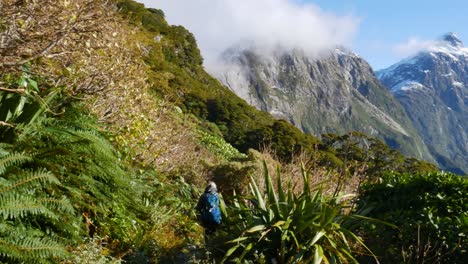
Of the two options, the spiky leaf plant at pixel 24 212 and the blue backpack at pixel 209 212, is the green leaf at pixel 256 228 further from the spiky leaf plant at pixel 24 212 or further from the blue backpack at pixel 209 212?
the spiky leaf plant at pixel 24 212

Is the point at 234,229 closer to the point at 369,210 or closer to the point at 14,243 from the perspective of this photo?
the point at 369,210

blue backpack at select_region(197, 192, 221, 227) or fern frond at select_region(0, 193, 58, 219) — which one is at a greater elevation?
blue backpack at select_region(197, 192, 221, 227)

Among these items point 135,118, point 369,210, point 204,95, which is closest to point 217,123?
point 204,95

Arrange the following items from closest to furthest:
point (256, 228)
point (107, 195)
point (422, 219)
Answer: point (107, 195) → point (256, 228) → point (422, 219)

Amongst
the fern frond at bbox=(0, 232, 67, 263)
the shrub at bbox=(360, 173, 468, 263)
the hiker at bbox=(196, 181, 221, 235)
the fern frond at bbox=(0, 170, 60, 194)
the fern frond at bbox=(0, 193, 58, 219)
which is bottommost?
the fern frond at bbox=(0, 232, 67, 263)

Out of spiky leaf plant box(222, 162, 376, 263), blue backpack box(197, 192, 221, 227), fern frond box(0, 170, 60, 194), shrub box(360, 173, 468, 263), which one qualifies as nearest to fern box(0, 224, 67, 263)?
fern frond box(0, 170, 60, 194)

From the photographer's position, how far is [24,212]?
3598 mm

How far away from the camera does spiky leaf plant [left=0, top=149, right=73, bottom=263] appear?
3275mm

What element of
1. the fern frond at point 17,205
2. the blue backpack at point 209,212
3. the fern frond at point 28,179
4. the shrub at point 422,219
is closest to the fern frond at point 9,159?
the fern frond at point 28,179

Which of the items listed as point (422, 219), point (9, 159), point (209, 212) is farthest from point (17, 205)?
point (422, 219)

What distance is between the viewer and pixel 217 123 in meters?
38.2

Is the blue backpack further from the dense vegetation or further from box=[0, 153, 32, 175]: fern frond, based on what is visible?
box=[0, 153, 32, 175]: fern frond

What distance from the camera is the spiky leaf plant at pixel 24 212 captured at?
3275mm

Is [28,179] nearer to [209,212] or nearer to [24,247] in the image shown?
[24,247]
